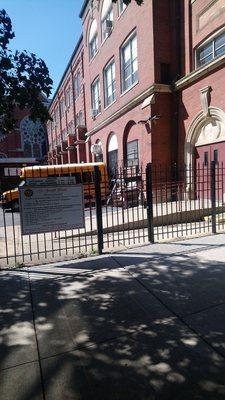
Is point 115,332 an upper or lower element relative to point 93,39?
lower

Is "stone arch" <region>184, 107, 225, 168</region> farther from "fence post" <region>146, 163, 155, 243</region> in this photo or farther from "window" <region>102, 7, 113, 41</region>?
"window" <region>102, 7, 113, 41</region>

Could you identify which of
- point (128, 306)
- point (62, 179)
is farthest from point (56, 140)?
point (128, 306)

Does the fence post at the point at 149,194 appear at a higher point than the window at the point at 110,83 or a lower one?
lower

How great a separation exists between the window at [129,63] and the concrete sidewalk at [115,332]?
15.9 metres

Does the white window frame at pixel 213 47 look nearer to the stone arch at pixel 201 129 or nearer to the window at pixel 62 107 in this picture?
the stone arch at pixel 201 129

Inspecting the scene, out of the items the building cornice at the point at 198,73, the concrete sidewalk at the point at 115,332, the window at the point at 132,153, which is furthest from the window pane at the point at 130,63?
the concrete sidewalk at the point at 115,332

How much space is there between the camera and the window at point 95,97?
26647 mm

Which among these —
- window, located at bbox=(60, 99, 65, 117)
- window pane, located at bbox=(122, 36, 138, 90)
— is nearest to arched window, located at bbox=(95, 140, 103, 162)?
window pane, located at bbox=(122, 36, 138, 90)

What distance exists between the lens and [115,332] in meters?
3.72

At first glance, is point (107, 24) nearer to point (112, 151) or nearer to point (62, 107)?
point (112, 151)

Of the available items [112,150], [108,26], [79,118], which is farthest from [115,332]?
[79,118]

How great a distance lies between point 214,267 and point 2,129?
176 inches

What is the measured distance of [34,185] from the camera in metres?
6.61

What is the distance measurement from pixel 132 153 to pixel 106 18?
437 inches
